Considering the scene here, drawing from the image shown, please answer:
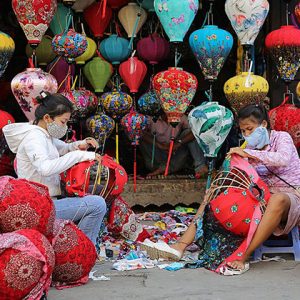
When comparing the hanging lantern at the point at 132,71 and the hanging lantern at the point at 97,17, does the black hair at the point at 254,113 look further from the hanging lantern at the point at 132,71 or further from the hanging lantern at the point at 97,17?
the hanging lantern at the point at 97,17

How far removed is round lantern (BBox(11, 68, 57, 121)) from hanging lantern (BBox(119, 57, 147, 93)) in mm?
838

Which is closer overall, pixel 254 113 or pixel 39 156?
pixel 39 156

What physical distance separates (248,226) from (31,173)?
1304 millimetres

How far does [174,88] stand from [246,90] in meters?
0.55

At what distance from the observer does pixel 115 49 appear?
6391 mm

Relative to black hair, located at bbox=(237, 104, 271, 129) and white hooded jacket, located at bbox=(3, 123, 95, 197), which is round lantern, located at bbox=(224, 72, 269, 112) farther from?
white hooded jacket, located at bbox=(3, 123, 95, 197)

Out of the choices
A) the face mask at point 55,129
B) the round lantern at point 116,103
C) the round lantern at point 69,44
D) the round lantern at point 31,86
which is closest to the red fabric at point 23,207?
the face mask at point 55,129

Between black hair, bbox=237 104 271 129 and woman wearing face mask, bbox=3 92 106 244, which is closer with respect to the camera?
woman wearing face mask, bbox=3 92 106 244

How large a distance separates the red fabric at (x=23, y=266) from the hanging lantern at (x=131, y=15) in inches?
129

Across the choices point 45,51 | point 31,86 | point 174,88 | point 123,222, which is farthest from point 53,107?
point 45,51

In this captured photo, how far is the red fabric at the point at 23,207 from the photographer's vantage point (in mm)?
3666

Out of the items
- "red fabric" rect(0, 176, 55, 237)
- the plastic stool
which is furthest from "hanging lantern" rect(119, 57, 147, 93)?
"red fabric" rect(0, 176, 55, 237)

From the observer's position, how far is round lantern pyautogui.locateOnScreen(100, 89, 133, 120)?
6.30 metres

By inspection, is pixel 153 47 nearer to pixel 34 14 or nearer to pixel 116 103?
pixel 116 103
